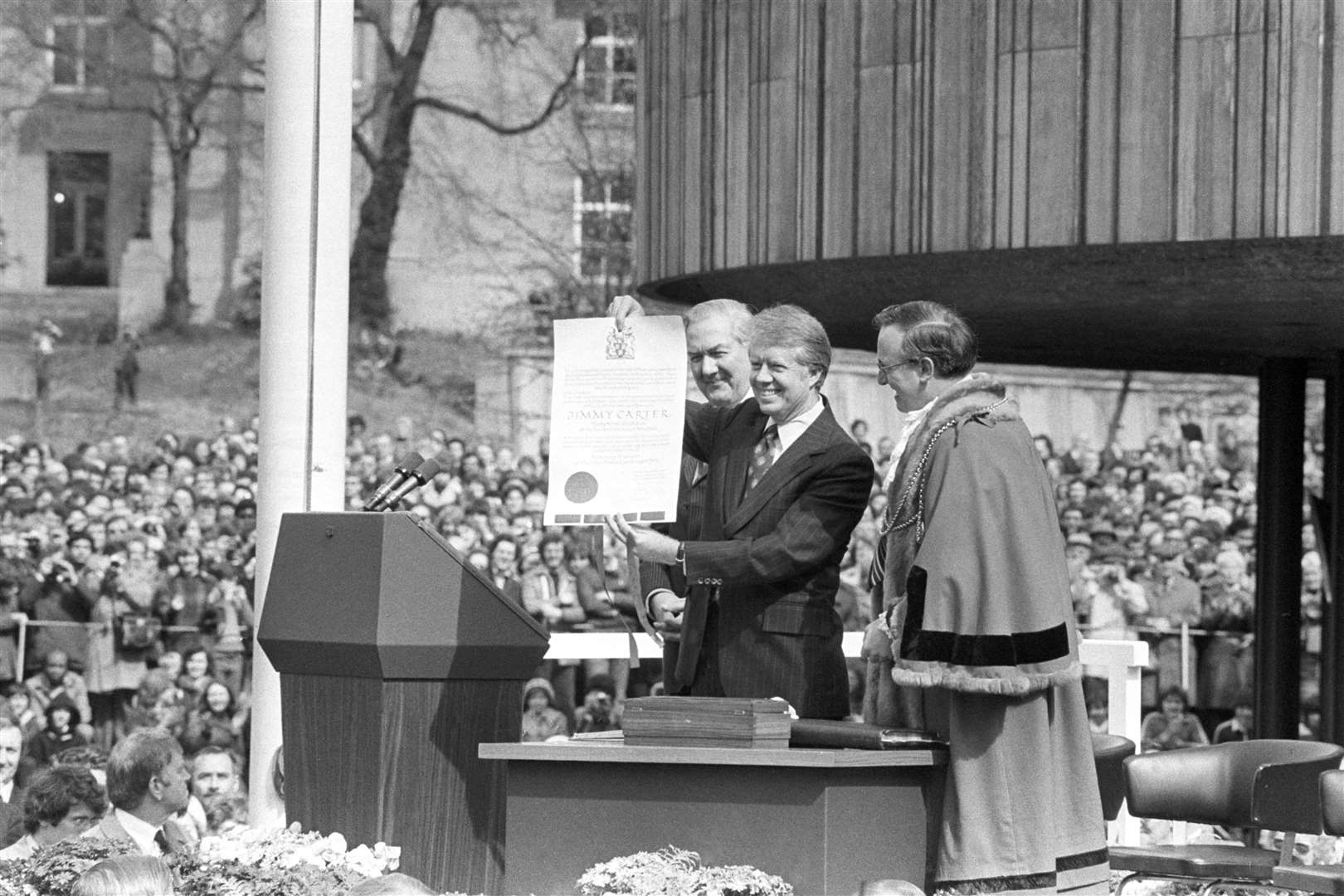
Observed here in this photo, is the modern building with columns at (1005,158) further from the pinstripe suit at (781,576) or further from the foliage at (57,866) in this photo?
the foliage at (57,866)

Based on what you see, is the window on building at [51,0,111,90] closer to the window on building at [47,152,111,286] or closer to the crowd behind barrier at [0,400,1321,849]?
the window on building at [47,152,111,286]

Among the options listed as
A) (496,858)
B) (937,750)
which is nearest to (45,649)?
(496,858)

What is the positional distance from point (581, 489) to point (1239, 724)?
313 inches

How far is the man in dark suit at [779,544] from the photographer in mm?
4875

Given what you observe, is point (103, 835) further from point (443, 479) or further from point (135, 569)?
point (443, 479)

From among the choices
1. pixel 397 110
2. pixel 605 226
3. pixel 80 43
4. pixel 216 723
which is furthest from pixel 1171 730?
pixel 80 43

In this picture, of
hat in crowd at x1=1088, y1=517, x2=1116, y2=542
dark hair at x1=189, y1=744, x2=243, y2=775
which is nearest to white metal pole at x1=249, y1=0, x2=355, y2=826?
dark hair at x1=189, y1=744, x2=243, y2=775

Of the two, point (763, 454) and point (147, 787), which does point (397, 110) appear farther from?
point (763, 454)

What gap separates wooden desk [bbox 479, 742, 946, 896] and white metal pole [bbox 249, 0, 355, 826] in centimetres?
239

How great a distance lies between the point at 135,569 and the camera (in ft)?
45.1

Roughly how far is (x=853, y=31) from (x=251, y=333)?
21050mm

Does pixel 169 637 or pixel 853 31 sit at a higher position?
pixel 853 31

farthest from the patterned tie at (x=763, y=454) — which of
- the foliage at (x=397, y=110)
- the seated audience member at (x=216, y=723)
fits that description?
the foliage at (x=397, y=110)

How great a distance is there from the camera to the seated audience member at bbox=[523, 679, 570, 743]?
9.67 metres
